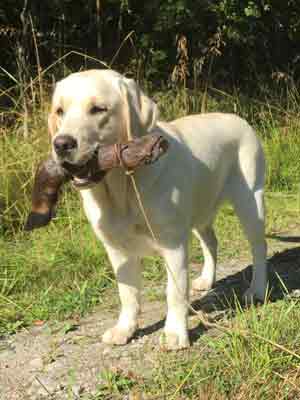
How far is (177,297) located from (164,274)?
1.35m

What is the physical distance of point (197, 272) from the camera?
16.8 ft

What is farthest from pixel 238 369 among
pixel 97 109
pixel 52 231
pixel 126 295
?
pixel 52 231

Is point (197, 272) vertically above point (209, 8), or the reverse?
point (209, 8)

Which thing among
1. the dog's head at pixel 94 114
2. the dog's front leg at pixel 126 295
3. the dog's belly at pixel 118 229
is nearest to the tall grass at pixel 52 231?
the dog's front leg at pixel 126 295

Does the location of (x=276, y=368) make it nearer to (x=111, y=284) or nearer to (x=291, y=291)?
(x=291, y=291)

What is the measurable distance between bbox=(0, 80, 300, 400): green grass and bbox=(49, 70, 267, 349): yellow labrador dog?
41cm

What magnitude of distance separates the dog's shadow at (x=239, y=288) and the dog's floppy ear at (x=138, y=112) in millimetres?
1155

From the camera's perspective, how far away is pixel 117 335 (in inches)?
150

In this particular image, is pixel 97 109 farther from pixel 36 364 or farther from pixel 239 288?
pixel 239 288

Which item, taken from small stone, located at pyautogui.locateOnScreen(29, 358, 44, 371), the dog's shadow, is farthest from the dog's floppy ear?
small stone, located at pyautogui.locateOnScreen(29, 358, 44, 371)

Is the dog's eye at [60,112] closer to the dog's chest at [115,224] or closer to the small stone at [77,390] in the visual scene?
the dog's chest at [115,224]

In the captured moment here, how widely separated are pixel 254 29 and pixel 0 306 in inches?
297

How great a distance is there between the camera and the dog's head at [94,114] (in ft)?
10.4

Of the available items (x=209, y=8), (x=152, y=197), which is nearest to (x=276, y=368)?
(x=152, y=197)
